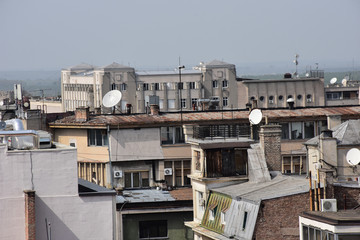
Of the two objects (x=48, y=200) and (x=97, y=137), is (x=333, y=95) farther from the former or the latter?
(x=48, y=200)

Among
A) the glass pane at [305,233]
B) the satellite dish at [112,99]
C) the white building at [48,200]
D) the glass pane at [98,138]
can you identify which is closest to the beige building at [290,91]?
the satellite dish at [112,99]

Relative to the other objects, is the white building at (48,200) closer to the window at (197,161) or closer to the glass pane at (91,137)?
the window at (197,161)

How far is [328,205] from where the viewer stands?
137 ft

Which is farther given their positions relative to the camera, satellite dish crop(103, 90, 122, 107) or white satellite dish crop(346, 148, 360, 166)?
satellite dish crop(103, 90, 122, 107)

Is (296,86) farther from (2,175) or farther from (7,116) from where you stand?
(2,175)

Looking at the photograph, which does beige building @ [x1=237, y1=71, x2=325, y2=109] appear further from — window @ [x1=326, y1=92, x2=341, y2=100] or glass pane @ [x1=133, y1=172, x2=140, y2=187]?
glass pane @ [x1=133, y1=172, x2=140, y2=187]

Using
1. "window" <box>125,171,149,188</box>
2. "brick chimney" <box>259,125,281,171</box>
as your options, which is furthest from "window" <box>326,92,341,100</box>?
"brick chimney" <box>259,125,281,171</box>

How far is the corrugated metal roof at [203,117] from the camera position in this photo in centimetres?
7288

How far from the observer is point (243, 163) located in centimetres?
5375

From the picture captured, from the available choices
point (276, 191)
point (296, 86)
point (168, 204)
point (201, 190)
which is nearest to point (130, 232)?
point (168, 204)

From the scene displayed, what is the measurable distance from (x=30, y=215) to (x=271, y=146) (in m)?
14.7

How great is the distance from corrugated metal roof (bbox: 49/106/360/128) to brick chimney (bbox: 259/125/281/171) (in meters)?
18.6

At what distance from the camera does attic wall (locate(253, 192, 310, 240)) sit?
45.1 m

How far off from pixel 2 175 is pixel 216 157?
44.1 feet
